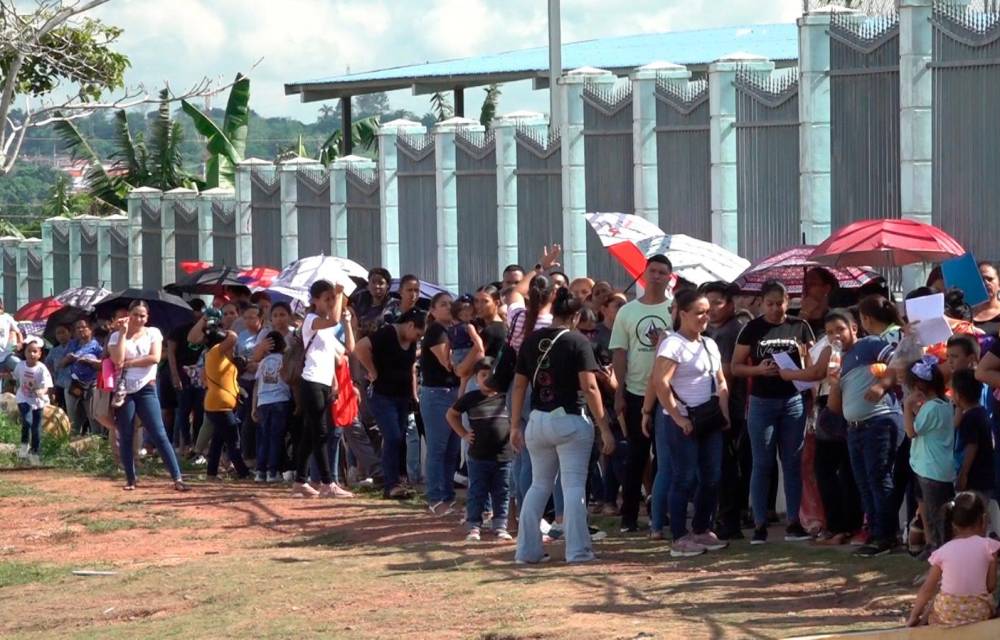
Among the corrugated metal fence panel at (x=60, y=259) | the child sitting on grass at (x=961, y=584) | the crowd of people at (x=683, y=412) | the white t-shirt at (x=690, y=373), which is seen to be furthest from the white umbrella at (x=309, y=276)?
the corrugated metal fence panel at (x=60, y=259)

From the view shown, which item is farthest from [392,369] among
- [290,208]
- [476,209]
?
[290,208]

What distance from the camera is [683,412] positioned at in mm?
12438

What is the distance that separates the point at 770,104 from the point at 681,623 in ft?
29.4

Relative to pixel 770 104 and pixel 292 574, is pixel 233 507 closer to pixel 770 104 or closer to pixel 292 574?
pixel 292 574

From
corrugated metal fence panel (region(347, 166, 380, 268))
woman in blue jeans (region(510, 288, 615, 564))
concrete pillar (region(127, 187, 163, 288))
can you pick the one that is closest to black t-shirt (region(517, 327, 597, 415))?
woman in blue jeans (region(510, 288, 615, 564))

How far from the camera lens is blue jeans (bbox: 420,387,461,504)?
15250 mm

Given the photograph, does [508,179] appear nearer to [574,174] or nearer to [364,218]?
[574,174]

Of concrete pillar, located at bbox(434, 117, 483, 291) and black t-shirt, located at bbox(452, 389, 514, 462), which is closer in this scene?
black t-shirt, located at bbox(452, 389, 514, 462)

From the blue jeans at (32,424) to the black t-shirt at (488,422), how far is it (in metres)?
9.55

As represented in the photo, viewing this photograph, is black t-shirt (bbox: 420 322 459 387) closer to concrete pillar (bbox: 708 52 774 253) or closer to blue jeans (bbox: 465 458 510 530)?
blue jeans (bbox: 465 458 510 530)

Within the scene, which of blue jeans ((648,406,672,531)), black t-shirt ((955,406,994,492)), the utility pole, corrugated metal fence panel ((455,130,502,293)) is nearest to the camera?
black t-shirt ((955,406,994,492))

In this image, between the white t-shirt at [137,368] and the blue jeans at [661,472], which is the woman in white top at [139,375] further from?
the blue jeans at [661,472]

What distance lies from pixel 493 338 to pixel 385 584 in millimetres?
2473

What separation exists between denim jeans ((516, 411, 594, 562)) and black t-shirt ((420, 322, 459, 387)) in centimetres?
270
